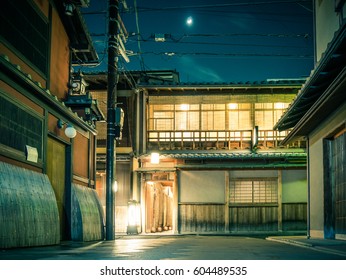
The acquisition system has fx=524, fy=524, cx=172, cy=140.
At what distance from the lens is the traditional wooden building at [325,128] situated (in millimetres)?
14570

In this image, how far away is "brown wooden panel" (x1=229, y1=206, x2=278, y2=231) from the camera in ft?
101

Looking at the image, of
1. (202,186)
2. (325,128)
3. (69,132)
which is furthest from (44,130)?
(202,186)

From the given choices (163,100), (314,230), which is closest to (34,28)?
(314,230)

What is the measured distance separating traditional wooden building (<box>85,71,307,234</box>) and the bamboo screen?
6 centimetres

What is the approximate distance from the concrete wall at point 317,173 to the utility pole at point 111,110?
7.55 metres

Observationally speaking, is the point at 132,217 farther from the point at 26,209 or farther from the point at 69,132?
the point at 26,209

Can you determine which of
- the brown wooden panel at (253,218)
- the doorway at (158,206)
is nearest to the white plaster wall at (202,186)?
the brown wooden panel at (253,218)

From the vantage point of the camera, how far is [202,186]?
31.1 m

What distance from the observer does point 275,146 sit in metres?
31.6

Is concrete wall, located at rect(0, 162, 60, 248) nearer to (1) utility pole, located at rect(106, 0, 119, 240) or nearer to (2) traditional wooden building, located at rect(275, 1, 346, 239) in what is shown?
(1) utility pole, located at rect(106, 0, 119, 240)

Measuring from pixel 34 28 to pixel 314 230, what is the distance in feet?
41.2

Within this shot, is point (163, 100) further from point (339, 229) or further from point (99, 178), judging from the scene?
point (339, 229)

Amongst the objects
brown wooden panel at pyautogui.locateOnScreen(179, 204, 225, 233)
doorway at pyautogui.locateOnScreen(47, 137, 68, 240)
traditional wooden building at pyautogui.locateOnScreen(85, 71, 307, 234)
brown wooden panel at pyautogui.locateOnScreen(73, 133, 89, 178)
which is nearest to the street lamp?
traditional wooden building at pyautogui.locateOnScreen(85, 71, 307, 234)
